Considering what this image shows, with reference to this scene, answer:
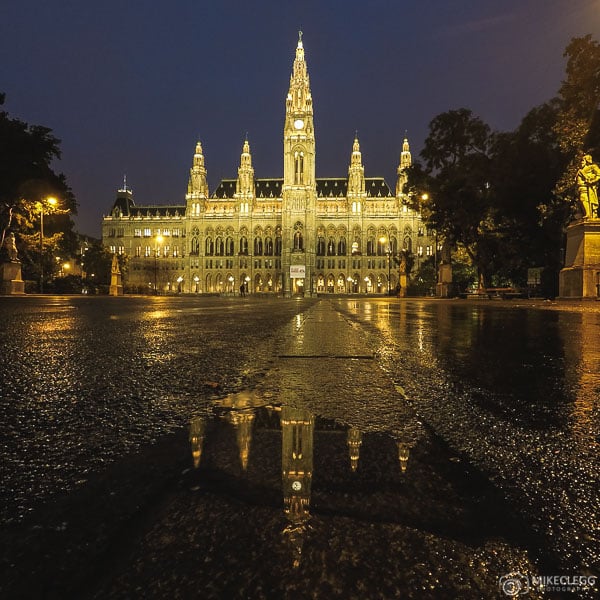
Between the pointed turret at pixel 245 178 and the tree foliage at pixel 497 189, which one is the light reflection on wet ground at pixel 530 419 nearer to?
the tree foliage at pixel 497 189

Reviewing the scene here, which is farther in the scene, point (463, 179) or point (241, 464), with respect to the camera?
point (463, 179)

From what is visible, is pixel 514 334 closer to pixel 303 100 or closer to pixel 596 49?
pixel 596 49

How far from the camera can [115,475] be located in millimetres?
743

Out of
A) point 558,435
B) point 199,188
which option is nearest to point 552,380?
point 558,435

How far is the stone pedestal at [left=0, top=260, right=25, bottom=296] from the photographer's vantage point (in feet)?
53.5

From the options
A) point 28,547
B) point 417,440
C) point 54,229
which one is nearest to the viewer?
point 28,547

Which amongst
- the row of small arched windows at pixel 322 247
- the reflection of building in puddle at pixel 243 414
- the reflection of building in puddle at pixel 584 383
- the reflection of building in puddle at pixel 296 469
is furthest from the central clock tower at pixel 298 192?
the reflection of building in puddle at pixel 296 469

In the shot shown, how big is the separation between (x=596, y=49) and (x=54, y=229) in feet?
96.4

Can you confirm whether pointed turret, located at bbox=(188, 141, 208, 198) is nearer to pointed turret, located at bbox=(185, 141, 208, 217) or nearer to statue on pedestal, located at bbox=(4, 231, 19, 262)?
pointed turret, located at bbox=(185, 141, 208, 217)

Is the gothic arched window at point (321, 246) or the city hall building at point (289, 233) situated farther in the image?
the gothic arched window at point (321, 246)

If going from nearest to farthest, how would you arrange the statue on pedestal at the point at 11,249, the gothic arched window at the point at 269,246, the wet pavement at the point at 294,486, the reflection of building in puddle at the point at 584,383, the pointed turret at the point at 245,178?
1. the wet pavement at the point at 294,486
2. the reflection of building in puddle at the point at 584,383
3. the statue on pedestal at the point at 11,249
4. the gothic arched window at the point at 269,246
5. the pointed turret at the point at 245,178

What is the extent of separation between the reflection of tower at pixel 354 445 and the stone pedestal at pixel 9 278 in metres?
18.9

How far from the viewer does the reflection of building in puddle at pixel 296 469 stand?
1.86ft

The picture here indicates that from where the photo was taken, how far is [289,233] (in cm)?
6938
